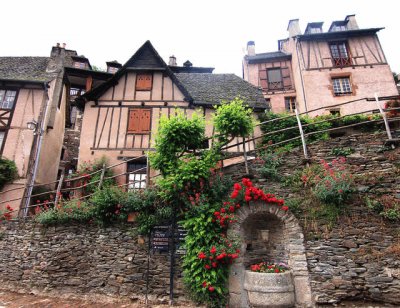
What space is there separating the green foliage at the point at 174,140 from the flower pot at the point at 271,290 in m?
3.04

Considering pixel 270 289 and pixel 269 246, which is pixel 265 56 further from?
pixel 270 289

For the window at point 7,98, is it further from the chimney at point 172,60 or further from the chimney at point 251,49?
the chimney at point 251,49

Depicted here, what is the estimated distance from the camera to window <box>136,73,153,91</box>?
11.0 meters

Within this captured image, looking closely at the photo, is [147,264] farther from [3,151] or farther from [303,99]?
[303,99]

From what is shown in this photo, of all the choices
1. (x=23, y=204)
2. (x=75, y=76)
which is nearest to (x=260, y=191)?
(x=23, y=204)

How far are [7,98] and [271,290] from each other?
41.1 ft

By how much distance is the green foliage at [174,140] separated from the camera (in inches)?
238

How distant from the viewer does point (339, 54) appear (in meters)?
15.3

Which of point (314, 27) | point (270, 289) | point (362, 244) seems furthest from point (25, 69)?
point (314, 27)

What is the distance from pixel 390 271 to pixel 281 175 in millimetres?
2673

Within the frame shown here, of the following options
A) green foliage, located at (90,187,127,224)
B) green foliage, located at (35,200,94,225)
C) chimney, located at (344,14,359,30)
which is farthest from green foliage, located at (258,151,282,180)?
chimney, located at (344,14,359,30)

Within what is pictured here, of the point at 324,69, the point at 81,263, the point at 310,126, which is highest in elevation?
the point at 324,69

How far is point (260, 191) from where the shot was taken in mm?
5508

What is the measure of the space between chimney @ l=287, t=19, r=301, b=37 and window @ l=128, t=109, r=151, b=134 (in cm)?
1230
